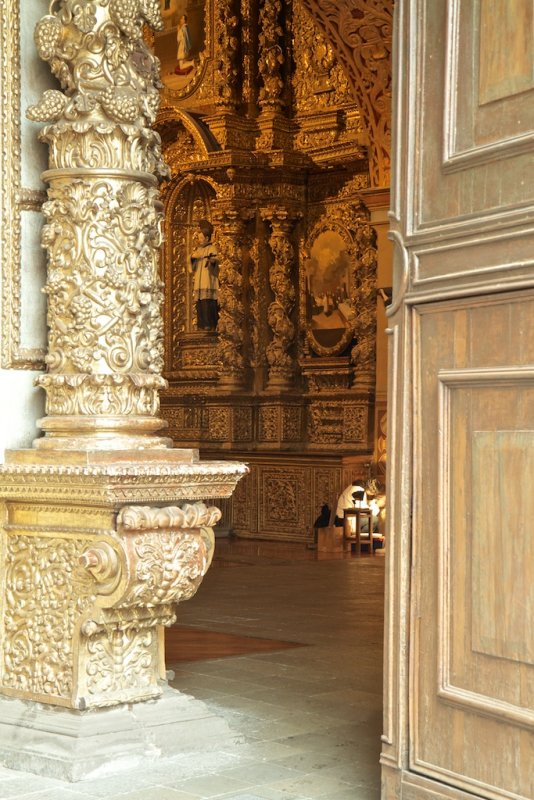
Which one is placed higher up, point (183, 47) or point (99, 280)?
point (183, 47)

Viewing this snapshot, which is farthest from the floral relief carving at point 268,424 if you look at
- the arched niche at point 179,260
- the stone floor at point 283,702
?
the stone floor at point 283,702

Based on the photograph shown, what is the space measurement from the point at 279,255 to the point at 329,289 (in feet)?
2.65

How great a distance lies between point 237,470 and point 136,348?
0.61 meters

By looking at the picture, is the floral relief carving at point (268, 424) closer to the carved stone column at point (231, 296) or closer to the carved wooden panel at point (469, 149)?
the carved stone column at point (231, 296)

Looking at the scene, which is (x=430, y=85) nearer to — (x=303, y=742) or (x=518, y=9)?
(x=518, y=9)

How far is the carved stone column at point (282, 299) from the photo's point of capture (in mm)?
16828

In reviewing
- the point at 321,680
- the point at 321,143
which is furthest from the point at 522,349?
the point at 321,143

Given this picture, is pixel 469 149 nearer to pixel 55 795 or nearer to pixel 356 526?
pixel 55 795

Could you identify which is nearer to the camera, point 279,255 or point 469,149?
point 469,149

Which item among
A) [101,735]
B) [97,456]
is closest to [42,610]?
[101,735]

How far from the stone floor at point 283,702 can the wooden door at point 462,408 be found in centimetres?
63

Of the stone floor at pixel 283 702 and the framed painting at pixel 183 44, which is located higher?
the framed painting at pixel 183 44

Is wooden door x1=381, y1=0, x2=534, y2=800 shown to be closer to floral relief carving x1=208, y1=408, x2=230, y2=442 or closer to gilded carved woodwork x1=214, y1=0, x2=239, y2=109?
floral relief carving x1=208, y1=408, x2=230, y2=442

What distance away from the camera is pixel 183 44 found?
57.2 ft
